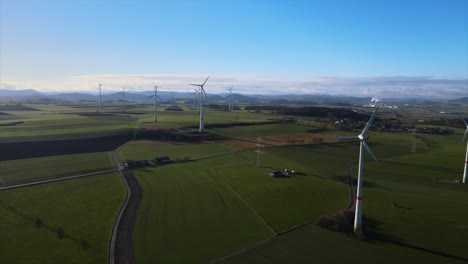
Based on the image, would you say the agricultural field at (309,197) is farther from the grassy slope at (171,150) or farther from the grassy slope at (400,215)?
the grassy slope at (171,150)

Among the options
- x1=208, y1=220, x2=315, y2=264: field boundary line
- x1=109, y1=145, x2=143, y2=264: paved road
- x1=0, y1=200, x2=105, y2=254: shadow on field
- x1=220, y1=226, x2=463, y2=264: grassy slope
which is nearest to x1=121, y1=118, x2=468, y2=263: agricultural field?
x1=220, y1=226, x2=463, y2=264: grassy slope

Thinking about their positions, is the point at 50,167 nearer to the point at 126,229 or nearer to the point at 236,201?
the point at 126,229

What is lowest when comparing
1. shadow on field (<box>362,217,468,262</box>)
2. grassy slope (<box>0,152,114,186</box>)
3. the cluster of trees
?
shadow on field (<box>362,217,468,262</box>)

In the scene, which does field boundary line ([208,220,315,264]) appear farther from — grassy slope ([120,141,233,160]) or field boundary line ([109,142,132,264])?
grassy slope ([120,141,233,160])

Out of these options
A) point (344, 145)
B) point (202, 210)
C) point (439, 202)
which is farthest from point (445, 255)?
point (344, 145)

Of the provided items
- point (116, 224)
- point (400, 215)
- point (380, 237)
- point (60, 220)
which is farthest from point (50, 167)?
point (400, 215)
